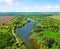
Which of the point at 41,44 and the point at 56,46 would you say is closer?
the point at 56,46

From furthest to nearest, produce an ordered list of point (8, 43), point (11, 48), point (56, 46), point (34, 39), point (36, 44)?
1. point (34, 39)
2. point (36, 44)
3. point (8, 43)
4. point (56, 46)
5. point (11, 48)

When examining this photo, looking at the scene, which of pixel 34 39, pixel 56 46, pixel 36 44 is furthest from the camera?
pixel 34 39

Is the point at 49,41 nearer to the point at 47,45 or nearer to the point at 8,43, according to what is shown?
the point at 47,45

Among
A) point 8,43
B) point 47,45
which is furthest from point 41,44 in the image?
point 8,43

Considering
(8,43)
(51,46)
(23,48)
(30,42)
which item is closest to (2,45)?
(8,43)

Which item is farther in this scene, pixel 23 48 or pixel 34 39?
pixel 34 39

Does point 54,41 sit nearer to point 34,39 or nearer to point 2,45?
point 34,39

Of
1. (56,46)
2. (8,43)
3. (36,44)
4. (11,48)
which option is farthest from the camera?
(36,44)

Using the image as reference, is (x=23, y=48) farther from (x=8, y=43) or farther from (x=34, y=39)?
(x=34, y=39)

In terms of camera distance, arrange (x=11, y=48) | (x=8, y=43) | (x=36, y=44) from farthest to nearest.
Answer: (x=36, y=44) < (x=8, y=43) < (x=11, y=48)
